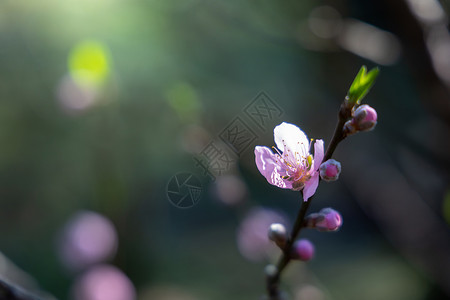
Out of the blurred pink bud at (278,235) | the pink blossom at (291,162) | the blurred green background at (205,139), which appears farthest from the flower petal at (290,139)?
the blurred green background at (205,139)

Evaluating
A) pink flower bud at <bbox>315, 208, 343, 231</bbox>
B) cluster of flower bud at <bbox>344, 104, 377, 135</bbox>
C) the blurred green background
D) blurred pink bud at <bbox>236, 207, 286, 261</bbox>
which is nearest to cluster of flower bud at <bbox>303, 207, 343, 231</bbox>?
pink flower bud at <bbox>315, 208, 343, 231</bbox>

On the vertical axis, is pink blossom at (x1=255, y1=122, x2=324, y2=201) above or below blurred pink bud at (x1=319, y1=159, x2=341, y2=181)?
below

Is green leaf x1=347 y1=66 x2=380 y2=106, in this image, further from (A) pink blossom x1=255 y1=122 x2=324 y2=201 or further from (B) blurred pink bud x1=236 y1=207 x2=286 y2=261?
(B) blurred pink bud x1=236 y1=207 x2=286 y2=261

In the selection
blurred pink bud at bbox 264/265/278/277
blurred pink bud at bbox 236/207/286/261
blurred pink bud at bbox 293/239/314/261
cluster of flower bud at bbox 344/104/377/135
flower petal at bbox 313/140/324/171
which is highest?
cluster of flower bud at bbox 344/104/377/135

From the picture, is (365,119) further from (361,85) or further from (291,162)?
(291,162)

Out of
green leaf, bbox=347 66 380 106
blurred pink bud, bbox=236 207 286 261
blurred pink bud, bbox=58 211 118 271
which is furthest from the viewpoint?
blurred pink bud, bbox=58 211 118 271

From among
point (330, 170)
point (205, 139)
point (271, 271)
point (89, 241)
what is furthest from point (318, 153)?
point (89, 241)

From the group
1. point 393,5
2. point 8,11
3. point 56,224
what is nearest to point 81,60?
point 393,5

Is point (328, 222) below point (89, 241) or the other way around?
the other way around

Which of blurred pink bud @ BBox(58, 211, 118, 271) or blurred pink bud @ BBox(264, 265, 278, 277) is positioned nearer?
blurred pink bud @ BBox(264, 265, 278, 277)
